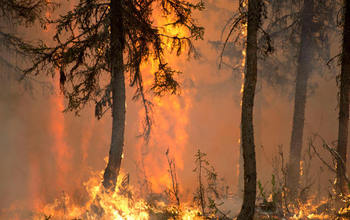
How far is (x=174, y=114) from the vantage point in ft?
81.9

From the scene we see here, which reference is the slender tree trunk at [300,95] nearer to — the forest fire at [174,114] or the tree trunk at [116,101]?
the forest fire at [174,114]

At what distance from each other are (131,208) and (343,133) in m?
5.71

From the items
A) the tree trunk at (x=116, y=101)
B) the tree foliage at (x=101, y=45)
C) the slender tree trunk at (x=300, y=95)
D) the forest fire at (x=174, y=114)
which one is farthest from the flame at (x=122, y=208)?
the slender tree trunk at (x=300, y=95)

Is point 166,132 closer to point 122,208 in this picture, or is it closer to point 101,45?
point 101,45

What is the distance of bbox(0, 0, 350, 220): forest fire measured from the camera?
662 centimetres

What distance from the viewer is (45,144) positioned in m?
20.5

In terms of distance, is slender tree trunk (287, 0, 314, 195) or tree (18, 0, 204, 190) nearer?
tree (18, 0, 204, 190)

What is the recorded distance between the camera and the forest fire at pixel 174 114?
6621 mm

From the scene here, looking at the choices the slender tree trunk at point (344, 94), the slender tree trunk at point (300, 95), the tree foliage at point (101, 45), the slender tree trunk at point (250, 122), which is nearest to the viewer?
the slender tree trunk at point (250, 122)

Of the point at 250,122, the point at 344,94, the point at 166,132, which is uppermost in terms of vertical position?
the point at 344,94

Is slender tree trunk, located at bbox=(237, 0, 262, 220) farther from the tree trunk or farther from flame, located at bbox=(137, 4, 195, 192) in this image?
flame, located at bbox=(137, 4, 195, 192)

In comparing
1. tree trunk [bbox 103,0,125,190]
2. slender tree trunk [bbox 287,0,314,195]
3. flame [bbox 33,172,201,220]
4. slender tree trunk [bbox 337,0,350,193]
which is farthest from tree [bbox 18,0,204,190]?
slender tree trunk [bbox 287,0,314,195]

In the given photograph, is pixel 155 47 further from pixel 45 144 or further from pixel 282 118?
pixel 282 118

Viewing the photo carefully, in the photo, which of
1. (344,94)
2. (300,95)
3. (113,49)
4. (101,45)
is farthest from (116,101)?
(300,95)
